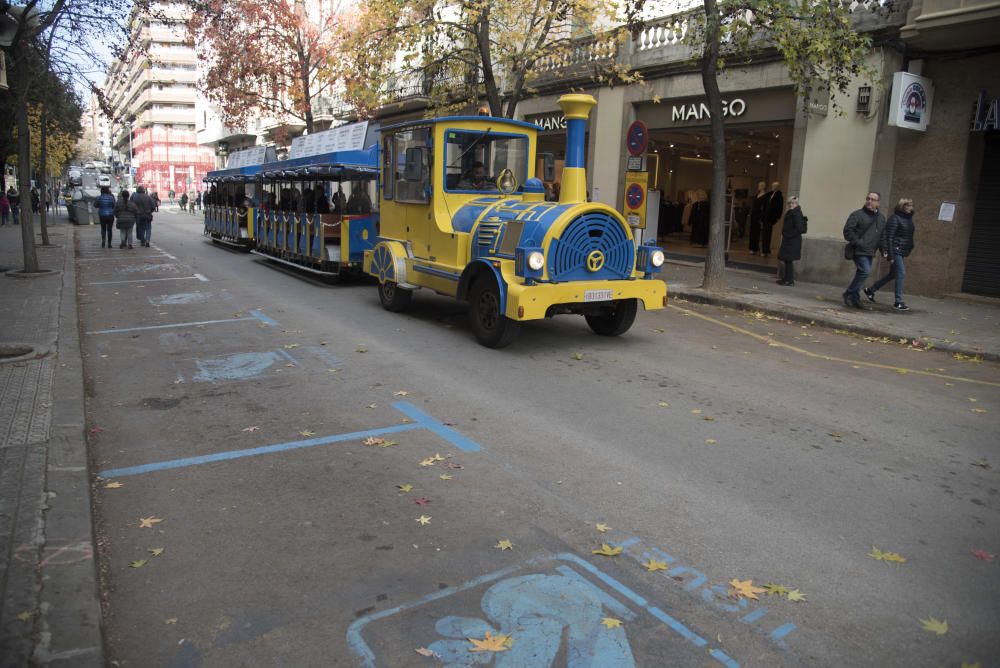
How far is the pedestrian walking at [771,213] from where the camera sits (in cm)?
1855

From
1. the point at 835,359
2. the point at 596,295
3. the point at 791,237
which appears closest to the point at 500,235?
the point at 596,295

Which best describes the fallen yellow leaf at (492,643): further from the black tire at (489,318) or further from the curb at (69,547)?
the black tire at (489,318)

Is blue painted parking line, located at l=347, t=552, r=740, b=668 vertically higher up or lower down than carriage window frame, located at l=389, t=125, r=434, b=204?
lower down

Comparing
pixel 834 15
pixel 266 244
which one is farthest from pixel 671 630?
pixel 266 244

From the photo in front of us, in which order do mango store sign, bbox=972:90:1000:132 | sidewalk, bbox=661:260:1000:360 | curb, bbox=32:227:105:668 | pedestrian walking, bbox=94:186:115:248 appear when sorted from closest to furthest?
curb, bbox=32:227:105:668
sidewalk, bbox=661:260:1000:360
mango store sign, bbox=972:90:1000:132
pedestrian walking, bbox=94:186:115:248

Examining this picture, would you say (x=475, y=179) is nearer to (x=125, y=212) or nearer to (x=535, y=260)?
(x=535, y=260)

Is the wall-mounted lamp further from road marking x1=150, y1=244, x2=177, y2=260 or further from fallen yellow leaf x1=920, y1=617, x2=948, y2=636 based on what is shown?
road marking x1=150, y1=244, x2=177, y2=260

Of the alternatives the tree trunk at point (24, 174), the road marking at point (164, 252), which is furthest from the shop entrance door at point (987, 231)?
the road marking at point (164, 252)

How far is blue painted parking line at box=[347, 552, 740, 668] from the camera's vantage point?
302 centimetres

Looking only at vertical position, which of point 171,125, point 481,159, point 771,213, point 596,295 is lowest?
point 596,295

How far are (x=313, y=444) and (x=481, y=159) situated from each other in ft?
19.2

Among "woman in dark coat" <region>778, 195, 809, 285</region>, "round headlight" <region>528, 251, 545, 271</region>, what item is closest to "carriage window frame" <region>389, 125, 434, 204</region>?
"round headlight" <region>528, 251, 545, 271</region>

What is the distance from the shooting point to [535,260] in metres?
8.08

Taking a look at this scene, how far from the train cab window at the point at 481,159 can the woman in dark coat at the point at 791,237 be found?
7168 mm
